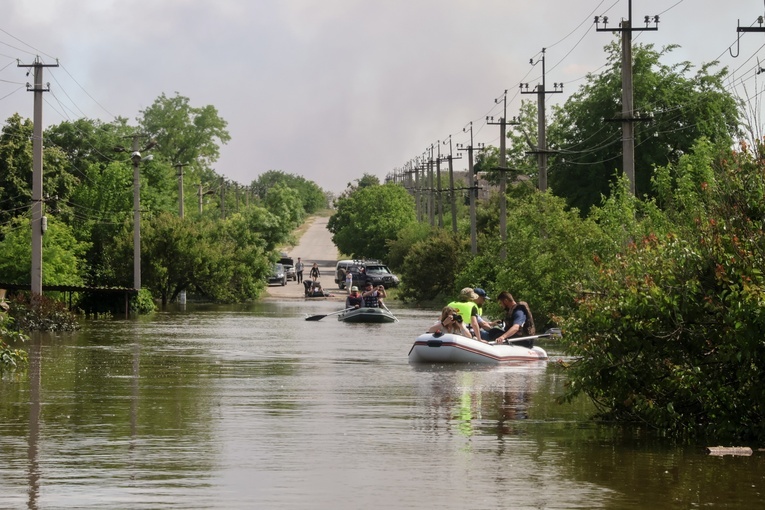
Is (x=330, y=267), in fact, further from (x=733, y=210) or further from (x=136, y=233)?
(x=733, y=210)

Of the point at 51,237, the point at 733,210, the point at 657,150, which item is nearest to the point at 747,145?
the point at 733,210

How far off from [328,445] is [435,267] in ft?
209

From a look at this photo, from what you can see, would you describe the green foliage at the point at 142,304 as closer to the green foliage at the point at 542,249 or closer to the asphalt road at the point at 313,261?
the green foliage at the point at 542,249

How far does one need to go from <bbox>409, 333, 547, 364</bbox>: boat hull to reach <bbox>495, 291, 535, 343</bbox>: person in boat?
32cm

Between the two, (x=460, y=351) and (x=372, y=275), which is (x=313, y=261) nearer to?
(x=372, y=275)

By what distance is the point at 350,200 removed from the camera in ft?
456

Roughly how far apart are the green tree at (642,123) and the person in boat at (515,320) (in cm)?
3808

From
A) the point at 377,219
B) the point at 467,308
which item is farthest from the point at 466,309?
the point at 377,219

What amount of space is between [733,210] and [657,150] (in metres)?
52.9

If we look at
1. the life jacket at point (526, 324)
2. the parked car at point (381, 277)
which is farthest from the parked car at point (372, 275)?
the life jacket at point (526, 324)

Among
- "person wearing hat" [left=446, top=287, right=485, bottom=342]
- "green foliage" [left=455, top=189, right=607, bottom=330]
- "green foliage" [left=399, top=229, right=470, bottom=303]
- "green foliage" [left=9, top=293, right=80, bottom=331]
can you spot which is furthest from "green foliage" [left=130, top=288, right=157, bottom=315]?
"person wearing hat" [left=446, top=287, right=485, bottom=342]

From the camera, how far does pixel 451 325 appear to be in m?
29.5

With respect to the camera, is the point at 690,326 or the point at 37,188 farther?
the point at 37,188

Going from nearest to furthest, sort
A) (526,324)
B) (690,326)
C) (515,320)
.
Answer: (690,326) < (515,320) < (526,324)
